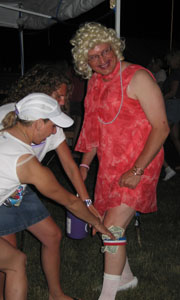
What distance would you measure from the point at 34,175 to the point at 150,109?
968 mm

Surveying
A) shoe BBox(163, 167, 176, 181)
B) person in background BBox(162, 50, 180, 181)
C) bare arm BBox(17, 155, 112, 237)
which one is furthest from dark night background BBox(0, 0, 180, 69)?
bare arm BBox(17, 155, 112, 237)

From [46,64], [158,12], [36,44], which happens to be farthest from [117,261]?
[36,44]

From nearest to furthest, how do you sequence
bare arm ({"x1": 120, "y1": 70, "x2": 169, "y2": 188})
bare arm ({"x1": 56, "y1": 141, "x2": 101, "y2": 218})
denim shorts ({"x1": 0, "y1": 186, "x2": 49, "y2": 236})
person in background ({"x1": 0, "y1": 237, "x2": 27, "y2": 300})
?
person in background ({"x1": 0, "y1": 237, "x2": 27, "y2": 300}), denim shorts ({"x1": 0, "y1": 186, "x2": 49, "y2": 236}), bare arm ({"x1": 120, "y1": 70, "x2": 169, "y2": 188}), bare arm ({"x1": 56, "y1": 141, "x2": 101, "y2": 218})

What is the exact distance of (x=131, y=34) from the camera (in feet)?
70.5

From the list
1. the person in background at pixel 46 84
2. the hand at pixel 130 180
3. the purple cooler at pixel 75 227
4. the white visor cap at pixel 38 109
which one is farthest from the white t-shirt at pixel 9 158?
the purple cooler at pixel 75 227

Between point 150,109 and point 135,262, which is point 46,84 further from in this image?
point 135,262

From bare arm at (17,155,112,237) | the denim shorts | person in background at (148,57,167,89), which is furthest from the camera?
person in background at (148,57,167,89)

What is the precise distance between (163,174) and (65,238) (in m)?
3.26

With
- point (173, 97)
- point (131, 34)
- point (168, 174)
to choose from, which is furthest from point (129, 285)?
point (131, 34)

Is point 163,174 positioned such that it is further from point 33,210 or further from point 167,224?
point 33,210

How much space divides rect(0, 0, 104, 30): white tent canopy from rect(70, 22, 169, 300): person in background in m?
3.24

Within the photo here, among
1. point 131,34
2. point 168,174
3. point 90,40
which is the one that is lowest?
point 168,174

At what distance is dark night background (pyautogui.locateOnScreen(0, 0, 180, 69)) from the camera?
59.8 ft

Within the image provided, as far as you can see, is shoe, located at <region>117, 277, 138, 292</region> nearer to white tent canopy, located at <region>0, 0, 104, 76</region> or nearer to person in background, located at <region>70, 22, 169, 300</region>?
person in background, located at <region>70, 22, 169, 300</region>
